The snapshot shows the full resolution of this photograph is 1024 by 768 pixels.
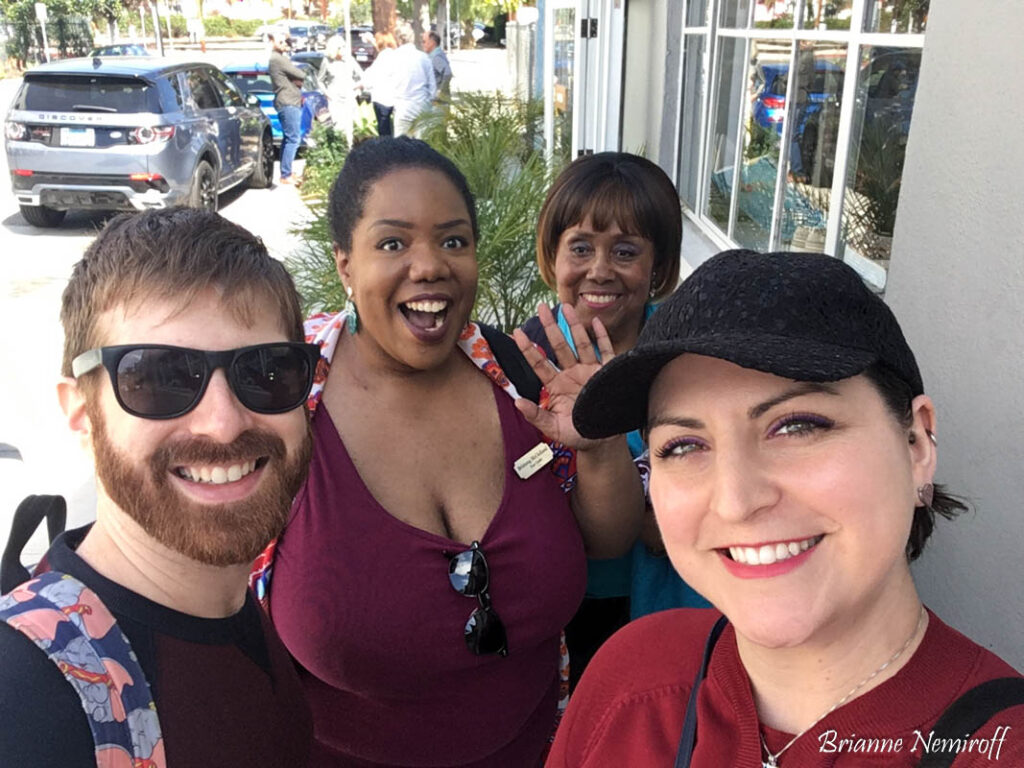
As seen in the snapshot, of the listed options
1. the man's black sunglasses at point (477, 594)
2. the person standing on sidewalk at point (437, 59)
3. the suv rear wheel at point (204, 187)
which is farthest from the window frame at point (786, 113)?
the person standing on sidewalk at point (437, 59)

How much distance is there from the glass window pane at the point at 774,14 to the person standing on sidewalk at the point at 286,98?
962 cm

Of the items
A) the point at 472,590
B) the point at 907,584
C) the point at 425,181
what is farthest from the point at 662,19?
the point at 907,584

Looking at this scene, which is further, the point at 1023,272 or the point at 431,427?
the point at 431,427

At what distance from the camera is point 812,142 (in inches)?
143

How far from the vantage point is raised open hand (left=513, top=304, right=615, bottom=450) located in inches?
80.7

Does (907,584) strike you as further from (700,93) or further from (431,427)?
(700,93)

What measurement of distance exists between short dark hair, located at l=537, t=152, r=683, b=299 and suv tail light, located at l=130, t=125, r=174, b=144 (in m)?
8.11

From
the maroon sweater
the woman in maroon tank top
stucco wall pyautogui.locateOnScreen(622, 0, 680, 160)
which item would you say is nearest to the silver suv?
stucco wall pyautogui.locateOnScreen(622, 0, 680, 160)

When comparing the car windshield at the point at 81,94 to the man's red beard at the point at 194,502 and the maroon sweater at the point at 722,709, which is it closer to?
the man's red beard at the point at 194,502

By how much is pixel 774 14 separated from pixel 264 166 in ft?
35.1

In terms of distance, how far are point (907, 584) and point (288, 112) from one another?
1291 cm

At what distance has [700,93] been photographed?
19.1ft

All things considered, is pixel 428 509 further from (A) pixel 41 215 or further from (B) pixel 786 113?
(A) pixel 41 215

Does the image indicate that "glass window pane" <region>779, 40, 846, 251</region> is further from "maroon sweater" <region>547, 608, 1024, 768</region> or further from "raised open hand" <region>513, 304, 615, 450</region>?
"maroon sweater" <region>547, 608, 1024, 768</region>
